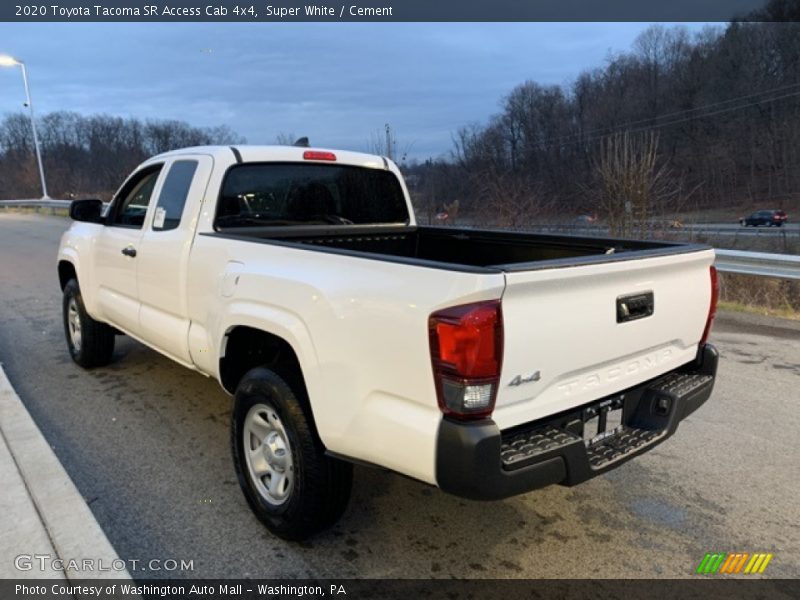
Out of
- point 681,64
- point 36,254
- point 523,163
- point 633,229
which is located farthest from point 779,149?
point 36,254

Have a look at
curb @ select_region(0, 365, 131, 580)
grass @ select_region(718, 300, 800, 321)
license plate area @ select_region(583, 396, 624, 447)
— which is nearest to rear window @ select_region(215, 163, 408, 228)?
curb @ select_region(0, 365, 131, 580)

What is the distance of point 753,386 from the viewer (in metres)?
4.77

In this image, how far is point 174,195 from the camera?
400 cm

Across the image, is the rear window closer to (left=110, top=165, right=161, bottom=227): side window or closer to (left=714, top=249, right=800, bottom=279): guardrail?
(left=110, top=165, right=161, bottom=227): side window

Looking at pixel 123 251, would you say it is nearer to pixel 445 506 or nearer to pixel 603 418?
pixel 445 506

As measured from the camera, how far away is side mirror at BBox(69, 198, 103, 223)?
4914 mm

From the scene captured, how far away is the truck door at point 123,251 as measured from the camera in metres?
4.34

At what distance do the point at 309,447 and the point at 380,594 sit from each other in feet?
2.22

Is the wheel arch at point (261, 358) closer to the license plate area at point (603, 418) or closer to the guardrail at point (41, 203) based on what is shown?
the license plate area at point (603, 418)

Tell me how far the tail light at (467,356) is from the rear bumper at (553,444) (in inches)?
3.0

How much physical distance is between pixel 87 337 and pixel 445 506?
12.2ft

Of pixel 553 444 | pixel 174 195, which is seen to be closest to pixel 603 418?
pixel 553 444

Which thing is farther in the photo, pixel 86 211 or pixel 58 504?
pixel 86 211

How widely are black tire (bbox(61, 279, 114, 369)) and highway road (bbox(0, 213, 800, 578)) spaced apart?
1.98 ft
